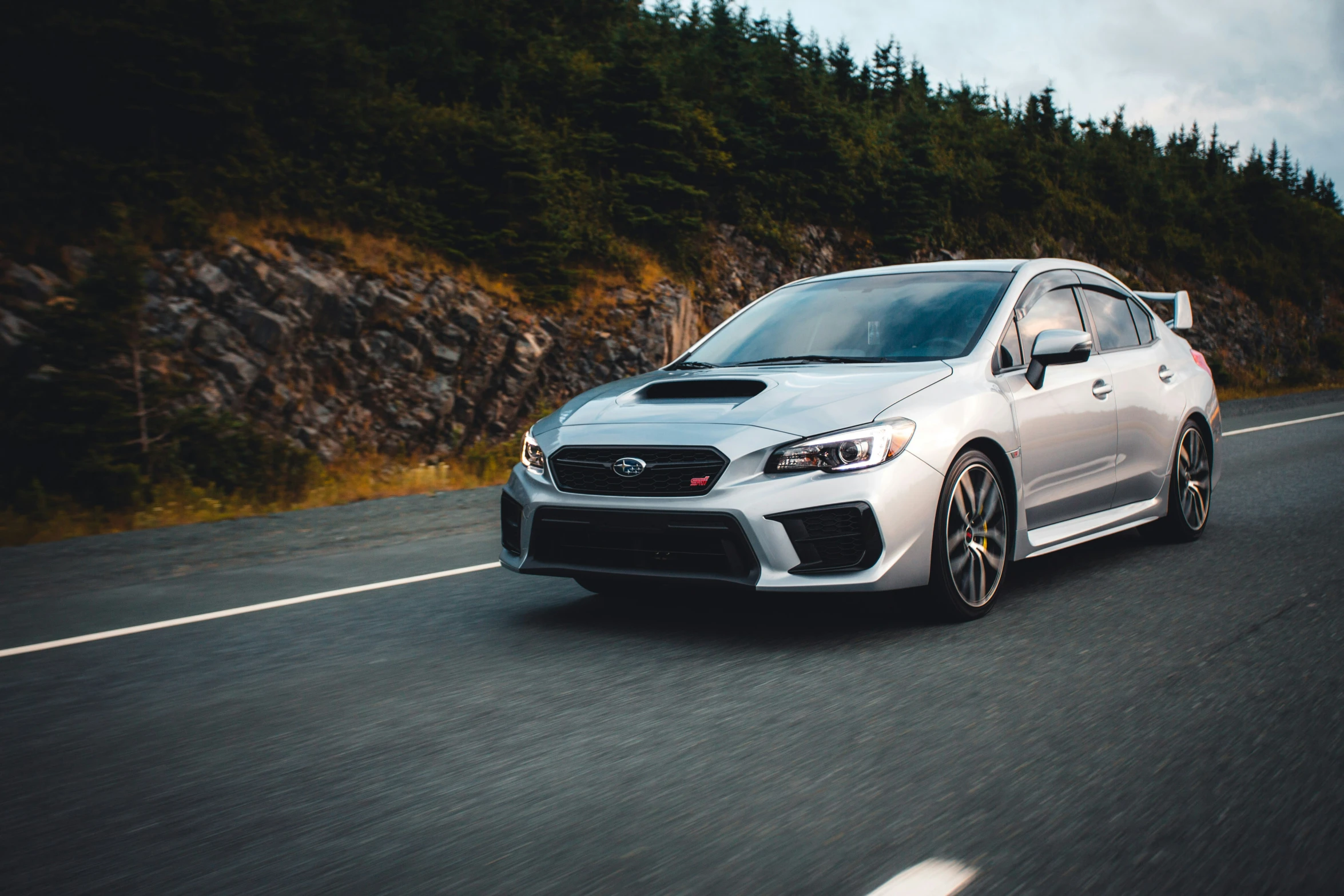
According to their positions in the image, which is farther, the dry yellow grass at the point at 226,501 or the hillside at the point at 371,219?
the hillside at the point at 371,219

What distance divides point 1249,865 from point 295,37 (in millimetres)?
22738

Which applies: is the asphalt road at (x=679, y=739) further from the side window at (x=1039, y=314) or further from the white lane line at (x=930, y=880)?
the side window at (x=1039, y=314)

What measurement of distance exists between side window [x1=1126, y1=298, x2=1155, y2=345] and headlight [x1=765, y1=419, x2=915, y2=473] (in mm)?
3293

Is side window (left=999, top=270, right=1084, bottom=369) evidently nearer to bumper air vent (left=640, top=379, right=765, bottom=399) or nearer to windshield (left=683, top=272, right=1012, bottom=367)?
windshield (left=683, top=272, right=1012, bottom=367)

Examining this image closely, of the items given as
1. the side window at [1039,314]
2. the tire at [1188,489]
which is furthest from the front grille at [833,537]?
the tire at [1188,489]

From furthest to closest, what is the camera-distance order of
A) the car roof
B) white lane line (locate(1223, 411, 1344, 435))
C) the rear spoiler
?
white lane line (locate(1223, 411, 1344, 435))
the rear spoiler
the car roof

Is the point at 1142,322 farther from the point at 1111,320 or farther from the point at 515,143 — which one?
the point at 515,143

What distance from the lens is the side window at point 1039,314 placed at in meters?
5.93

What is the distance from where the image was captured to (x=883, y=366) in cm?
552

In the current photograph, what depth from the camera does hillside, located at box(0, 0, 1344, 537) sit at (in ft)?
40.3

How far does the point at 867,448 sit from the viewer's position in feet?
15.8

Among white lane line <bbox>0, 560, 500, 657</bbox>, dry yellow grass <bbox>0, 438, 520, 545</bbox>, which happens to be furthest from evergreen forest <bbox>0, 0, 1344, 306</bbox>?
white lane line <bbox>0, 560, 500, 657</bbox>

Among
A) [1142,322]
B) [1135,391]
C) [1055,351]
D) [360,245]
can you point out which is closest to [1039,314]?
[1055,351]

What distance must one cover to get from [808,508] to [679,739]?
1.34 metres
